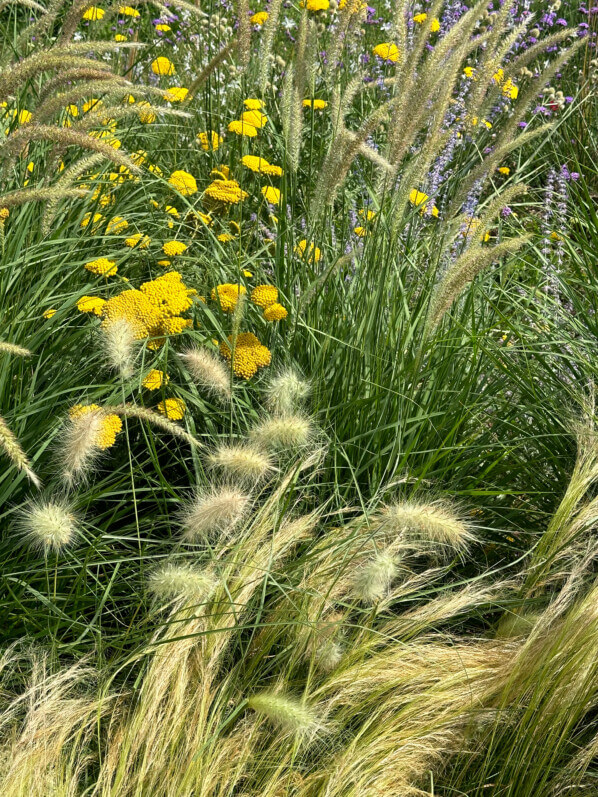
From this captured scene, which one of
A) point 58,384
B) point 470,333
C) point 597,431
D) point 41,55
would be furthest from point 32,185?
point 597,431

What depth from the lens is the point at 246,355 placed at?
2.42m

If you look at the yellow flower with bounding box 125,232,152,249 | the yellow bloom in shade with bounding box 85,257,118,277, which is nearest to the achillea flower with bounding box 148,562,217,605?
the yellow bloom in shade with bounding box 85,257,118,277

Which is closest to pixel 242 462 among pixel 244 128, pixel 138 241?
pixel 138 241

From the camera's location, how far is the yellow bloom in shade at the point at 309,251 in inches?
103

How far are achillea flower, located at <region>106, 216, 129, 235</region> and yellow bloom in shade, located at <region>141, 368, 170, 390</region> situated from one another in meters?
0.80

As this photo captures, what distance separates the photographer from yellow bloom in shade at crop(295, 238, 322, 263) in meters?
2.63

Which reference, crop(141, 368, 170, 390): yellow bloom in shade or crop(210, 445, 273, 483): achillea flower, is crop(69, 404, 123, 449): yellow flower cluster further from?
crop(210, 445, 273, 483): achillea flower

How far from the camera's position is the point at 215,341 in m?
2.63

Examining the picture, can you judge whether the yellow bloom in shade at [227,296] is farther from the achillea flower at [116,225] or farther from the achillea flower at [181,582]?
the achillea flower at [181,582]

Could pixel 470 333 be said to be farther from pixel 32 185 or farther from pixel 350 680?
pixel 32 185

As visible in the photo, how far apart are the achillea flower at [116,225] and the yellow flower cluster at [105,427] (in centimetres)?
99

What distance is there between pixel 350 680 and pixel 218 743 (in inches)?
13.0

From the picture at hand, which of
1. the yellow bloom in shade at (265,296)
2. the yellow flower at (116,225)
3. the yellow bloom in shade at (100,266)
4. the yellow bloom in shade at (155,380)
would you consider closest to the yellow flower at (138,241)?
the yellow flower at (116,225)

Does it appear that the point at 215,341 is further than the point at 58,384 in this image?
Yes
